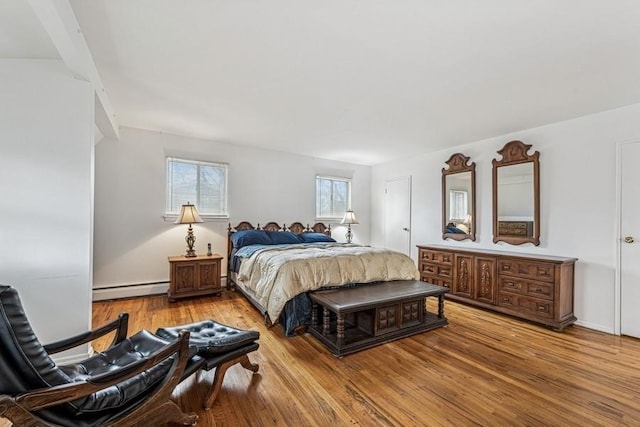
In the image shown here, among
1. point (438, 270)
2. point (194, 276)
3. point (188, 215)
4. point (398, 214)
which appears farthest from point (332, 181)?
point (194, 276)

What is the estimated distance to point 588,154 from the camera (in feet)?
11.5

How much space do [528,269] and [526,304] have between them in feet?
1.45

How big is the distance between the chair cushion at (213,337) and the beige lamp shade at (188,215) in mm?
2328

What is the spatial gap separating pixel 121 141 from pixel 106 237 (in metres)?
1.47

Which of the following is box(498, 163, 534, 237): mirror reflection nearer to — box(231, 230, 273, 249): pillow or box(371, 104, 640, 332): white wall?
box(371, 104, 640, 332): white wall

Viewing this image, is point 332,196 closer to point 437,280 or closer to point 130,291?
point 437,280

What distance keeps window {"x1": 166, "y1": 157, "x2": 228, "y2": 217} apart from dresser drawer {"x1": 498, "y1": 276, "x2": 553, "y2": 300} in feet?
14.6

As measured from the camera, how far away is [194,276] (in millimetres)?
4395

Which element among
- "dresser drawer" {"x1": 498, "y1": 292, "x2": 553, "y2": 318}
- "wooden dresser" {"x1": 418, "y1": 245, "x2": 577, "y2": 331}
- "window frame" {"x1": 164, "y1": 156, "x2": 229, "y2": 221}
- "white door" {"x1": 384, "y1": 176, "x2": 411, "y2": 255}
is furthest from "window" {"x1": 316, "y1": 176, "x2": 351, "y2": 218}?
"dresser drawer" {"x1": 498, "y1": 292, "x2": 553, "y2": 318}

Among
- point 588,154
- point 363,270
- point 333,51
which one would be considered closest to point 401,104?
point 333,51

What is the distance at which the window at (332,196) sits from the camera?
6.31m

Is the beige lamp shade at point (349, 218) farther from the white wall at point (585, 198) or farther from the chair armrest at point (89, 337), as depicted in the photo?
the chair armrest at point (89, 337)

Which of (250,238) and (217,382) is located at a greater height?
(250,238)

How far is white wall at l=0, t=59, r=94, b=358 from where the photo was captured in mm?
2168
